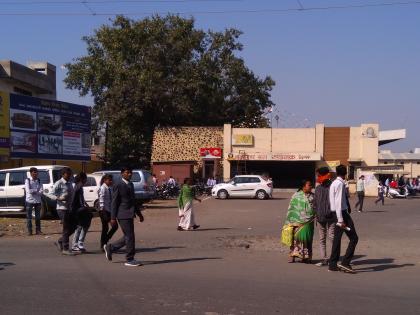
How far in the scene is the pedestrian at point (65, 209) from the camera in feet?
38.0

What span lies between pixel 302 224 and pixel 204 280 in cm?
253

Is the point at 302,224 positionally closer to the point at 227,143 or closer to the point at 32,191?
the point at 32,191

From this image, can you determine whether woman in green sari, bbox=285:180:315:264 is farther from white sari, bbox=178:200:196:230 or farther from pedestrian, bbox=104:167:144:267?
white sari, bbox=178:200:196:230

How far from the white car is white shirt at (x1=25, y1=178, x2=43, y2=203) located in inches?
805

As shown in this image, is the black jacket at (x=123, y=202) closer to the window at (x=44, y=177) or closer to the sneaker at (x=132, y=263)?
the sneaker at (x=132, y=263)

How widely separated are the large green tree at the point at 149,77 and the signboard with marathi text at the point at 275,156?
225 inches

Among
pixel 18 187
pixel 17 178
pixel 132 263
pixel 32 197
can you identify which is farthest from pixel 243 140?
pixel 132 263

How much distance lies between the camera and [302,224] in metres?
10.5

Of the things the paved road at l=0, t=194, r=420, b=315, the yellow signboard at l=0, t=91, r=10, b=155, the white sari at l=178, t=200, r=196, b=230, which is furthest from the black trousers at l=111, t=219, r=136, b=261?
the yellow signboard at l=0, t=91, r=10, b=155

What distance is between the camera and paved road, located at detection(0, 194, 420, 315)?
7.01 meters

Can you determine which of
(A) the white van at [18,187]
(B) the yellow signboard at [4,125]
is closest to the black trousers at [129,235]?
(A) the white van at [18,187]

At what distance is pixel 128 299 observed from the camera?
731 cm

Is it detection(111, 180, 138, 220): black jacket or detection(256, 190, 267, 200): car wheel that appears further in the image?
detection(256, 190, 267, 200): car wheel

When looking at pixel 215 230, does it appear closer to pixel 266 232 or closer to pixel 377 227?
pixel 266 232
